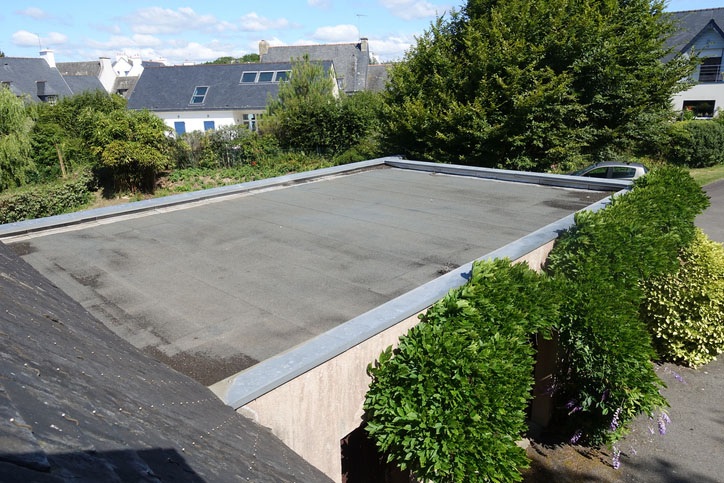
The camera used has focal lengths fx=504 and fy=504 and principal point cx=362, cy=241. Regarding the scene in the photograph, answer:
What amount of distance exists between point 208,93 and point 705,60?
38.1m

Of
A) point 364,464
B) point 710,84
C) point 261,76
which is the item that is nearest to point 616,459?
point 364,464

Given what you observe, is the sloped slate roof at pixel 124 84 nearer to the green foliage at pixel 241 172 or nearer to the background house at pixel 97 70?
the background house at pixel 97 70

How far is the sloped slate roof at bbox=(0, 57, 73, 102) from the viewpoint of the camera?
41.4m

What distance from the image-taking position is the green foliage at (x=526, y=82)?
15.4m

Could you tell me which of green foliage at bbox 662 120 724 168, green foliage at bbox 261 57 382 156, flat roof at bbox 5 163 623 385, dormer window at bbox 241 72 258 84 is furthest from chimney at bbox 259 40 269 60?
flat roof at bbox 5 163 623 385

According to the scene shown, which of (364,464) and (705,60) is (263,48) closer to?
(705,60)

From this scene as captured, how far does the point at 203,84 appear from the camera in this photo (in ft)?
140

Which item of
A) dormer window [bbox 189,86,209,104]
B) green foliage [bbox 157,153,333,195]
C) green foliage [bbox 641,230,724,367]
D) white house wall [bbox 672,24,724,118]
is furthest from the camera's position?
→ dormer window [bbox 189,86,209,104]

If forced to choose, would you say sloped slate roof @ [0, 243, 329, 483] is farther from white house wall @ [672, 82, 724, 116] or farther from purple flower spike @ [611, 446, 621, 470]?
white house wall @ [672, 82, 724, 116]

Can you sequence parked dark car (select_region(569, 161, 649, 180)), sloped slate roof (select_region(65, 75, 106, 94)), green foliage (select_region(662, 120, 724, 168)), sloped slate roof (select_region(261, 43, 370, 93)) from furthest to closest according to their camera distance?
sloped slate roof (select_region(261, 43, 370, 93)) → sloped slate roof (select_region(65, 75, 106, 94)) → green foliage (select_region(662, 120, 724, 168)) → parked dark car (select_region(569, 161, 649, 180))

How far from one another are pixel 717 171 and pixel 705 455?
72.3 feet

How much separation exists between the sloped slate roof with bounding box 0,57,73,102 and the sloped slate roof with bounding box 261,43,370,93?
19577 millimetres

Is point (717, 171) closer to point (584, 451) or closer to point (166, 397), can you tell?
point (584, 451)

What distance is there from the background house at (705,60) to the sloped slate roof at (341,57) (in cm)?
2706
